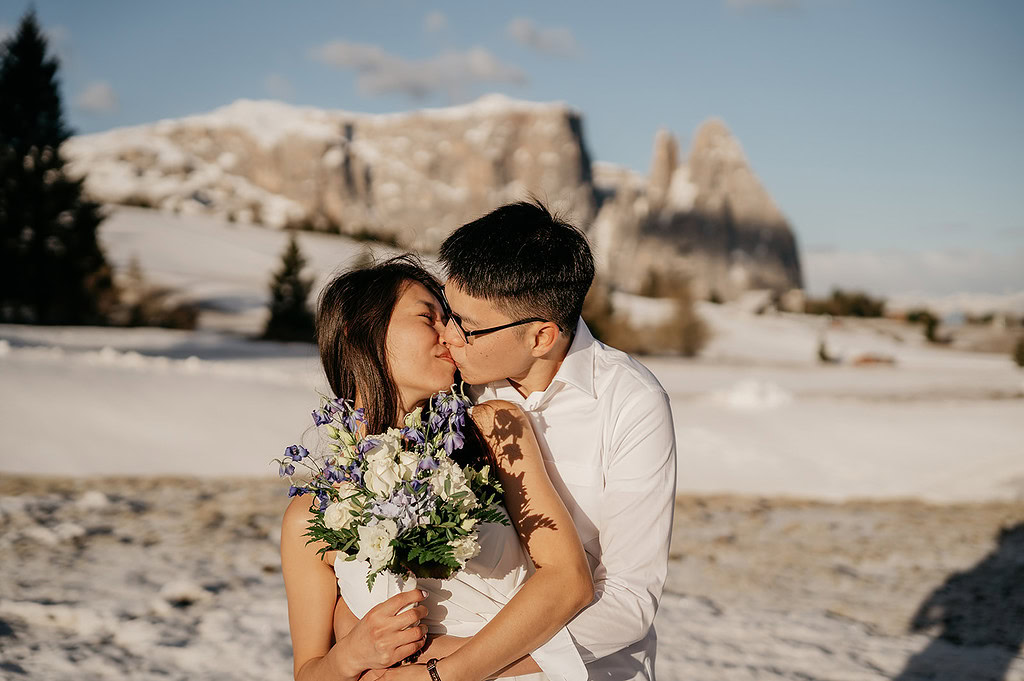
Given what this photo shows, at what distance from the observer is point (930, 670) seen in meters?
4.23

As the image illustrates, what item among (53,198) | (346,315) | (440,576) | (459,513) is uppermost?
(53,198)

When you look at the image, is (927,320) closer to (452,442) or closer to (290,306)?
(290,306)

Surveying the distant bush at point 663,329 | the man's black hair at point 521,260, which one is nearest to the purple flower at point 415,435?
the man's black hair at point 521,260

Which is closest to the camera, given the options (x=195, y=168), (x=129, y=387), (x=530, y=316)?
(x=530, y=316)

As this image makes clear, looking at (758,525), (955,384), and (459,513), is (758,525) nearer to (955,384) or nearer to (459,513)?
(459,513)

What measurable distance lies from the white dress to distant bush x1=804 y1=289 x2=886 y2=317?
95.4ft

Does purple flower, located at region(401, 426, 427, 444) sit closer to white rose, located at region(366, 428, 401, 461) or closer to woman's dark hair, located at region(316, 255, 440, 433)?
white rose, located at region(366, 428, 401, 461)

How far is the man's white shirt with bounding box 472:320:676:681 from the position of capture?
2059mm

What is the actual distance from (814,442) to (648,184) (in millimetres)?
71244

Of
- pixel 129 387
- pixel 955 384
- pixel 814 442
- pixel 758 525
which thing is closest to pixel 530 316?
pixel 758 525

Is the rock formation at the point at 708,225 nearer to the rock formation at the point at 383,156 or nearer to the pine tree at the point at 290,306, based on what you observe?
the rock formation at the point at 383,156

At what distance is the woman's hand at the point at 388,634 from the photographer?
1.82 metres

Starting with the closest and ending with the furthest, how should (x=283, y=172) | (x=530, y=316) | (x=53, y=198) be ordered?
(x=530, y=316) → (x=53, y=198) → (x=283, y=172)

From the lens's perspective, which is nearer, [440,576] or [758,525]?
[440,576]
